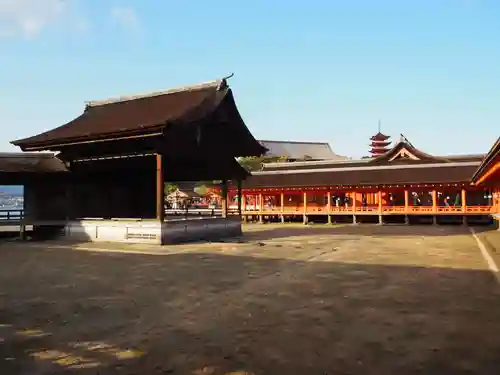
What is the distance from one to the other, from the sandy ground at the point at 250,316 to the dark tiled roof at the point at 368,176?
2269 cm

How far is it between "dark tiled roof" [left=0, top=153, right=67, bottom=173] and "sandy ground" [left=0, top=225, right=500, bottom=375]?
8.79 meters

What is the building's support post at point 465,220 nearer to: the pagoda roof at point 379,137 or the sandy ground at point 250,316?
the sandy ground at point 250,316

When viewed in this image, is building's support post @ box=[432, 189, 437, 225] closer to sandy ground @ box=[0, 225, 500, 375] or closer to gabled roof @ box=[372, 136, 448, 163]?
gabled roof @ box=[372, 136, 448, 163]

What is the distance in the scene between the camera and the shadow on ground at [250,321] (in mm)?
5488

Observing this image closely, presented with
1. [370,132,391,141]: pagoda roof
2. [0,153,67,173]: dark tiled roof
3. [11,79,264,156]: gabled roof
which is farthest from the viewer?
[370,132,391,141]: pagoda roof

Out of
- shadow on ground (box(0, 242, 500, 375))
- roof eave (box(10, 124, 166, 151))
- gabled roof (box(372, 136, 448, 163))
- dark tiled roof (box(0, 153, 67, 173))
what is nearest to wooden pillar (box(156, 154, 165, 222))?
roof eave (box(10, 124, 166, 151))

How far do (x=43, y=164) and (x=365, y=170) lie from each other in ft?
85.4

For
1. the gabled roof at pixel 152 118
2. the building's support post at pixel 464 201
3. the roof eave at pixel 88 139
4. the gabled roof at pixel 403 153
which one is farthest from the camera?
the gabled roof at pixel 403 153

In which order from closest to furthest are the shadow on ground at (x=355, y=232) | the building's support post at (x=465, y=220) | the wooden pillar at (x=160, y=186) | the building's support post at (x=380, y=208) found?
the wooden pillar at (x=160, y=186) → the shadow on ground at (x=355, y=232) → the building's support post at (x=465, y=220) → the building's support post at (x=380, y=208)

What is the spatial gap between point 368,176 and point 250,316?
32758mm

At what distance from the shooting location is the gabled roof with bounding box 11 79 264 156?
65.5 ft

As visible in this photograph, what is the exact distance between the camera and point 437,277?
11.5 m

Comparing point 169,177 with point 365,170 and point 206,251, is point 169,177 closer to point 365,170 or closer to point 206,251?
point 206,251

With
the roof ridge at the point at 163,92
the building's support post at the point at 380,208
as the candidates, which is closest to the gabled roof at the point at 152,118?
the roof ridge at the point at 163,92
